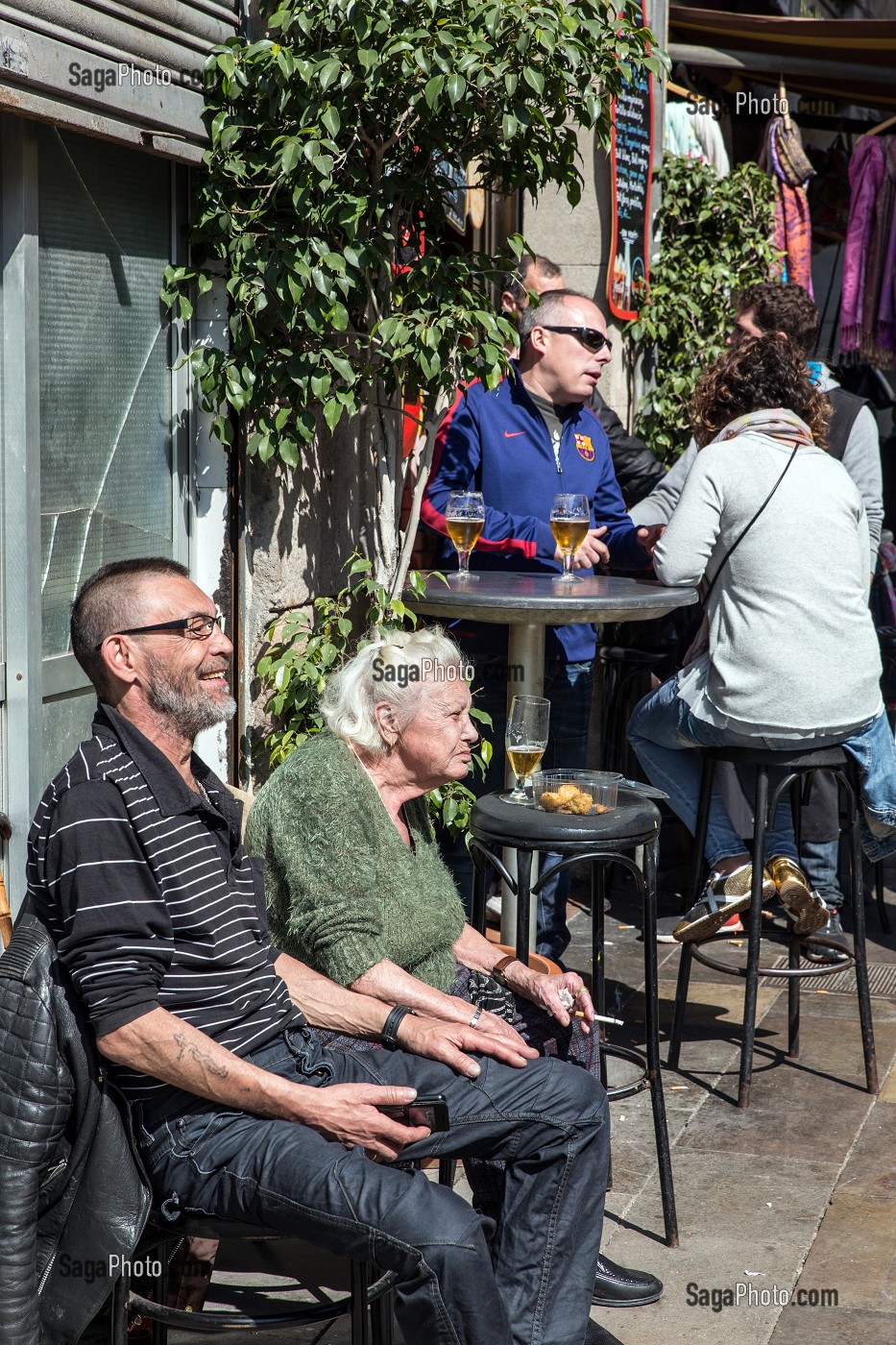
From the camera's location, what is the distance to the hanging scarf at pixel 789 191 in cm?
772

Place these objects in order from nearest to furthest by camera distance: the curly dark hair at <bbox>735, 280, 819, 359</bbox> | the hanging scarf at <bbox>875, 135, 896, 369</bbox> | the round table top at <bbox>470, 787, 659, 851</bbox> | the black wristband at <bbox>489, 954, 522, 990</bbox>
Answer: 1. the black wristband at <bbox>489, 954, 522, 990</bbox>
2. the round table top at <bbox>470, 787, 659, 851</bbox>
3. the curly dark hair at <bbox>735, 280, 819, 359</bbox>
4. the hanging scarf at <bbox>875, 135, 896, 369</bbox>

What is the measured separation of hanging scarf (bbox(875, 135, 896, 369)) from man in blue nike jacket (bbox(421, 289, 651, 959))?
3968mm

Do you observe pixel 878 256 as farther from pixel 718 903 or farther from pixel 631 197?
pixel 718 903

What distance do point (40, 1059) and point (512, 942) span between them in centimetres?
231

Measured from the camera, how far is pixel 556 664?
4703mm

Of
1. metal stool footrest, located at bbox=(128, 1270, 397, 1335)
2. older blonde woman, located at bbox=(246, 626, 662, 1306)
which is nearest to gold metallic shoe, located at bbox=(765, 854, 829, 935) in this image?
older blonde woman, located at bbox=(246, 626, 662, 1306)

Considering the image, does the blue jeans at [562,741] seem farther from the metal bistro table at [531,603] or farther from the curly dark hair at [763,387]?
the curly dark hair at [763,387]

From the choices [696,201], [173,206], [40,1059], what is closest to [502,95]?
[173,206]

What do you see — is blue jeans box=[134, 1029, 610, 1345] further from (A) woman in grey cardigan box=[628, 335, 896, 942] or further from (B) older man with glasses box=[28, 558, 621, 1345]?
(A) woman in grey cardigan box=[628, 335, 896, 942]

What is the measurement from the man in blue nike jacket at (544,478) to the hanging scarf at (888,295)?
397 cm

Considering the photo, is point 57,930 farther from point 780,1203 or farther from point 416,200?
point 416,200

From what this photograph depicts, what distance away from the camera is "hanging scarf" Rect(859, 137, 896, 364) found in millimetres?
7969

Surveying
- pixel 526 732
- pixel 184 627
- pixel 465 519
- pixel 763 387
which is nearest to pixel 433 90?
pixel 465 519

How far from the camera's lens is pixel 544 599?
3.66 m
